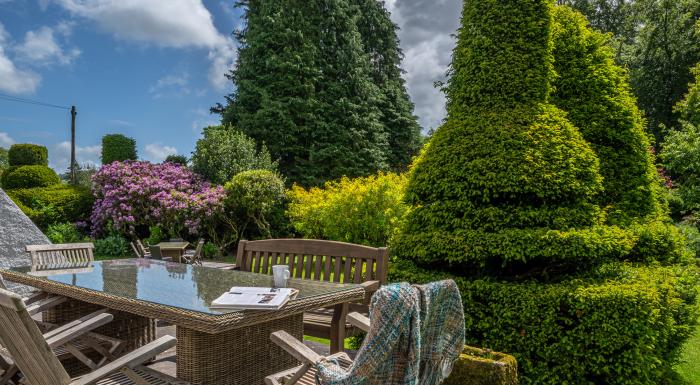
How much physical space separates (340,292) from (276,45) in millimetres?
17857

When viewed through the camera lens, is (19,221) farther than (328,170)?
No

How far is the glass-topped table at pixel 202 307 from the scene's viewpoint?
2.90m

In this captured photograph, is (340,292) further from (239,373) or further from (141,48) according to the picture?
(141,48)

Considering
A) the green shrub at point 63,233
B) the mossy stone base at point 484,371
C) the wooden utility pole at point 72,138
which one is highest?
the wooden utility pole at point 72,138

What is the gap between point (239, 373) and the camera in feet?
11.0

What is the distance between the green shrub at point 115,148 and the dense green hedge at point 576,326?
1630 centimetres

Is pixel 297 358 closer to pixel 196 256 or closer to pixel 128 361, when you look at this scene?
pixel 128 361

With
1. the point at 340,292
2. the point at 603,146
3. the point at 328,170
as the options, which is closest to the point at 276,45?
the point at 328,170

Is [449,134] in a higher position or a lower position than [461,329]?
higher

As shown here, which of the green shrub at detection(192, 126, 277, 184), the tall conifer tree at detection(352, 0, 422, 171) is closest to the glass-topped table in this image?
the green shrub at detection(192, 126, 277, 184)

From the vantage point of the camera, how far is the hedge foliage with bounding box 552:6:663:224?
210 inches

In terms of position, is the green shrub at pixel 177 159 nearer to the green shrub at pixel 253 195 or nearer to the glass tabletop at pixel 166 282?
the green shrub at pixel 253 195

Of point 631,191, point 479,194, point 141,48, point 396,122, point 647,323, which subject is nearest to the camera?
point 647,323

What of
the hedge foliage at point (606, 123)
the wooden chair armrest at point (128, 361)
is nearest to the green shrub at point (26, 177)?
the wooden chair armrest at point (128, 361)
